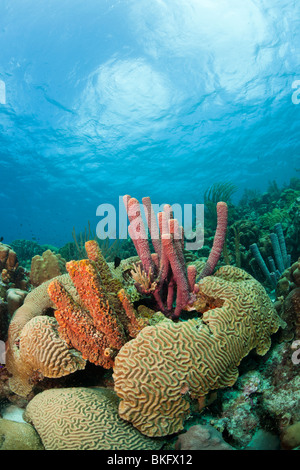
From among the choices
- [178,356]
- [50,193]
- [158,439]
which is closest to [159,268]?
[178,356]

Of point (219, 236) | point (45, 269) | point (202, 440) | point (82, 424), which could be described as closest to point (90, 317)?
point (82, 424)

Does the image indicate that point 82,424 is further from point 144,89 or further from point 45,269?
point 144,89

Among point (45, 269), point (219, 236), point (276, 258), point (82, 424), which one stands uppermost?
point (219, 236)

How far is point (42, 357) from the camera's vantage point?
2473 millimetres

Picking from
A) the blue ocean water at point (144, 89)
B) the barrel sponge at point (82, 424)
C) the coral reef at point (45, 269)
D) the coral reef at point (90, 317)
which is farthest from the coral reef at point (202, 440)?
the blue ocean water at point (144, 89)

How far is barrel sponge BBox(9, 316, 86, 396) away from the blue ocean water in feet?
61.7

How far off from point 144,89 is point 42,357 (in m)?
23.9

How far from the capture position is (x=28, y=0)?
15.1 meters

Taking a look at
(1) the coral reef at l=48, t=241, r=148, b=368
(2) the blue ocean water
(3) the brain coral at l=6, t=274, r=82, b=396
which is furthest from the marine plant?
(2) the blue ocean water

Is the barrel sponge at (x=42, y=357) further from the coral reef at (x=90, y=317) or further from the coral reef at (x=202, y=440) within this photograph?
the coral reef at (x=202, y=440)

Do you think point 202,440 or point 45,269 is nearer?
point 202,440

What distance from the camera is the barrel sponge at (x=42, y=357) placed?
2.45m

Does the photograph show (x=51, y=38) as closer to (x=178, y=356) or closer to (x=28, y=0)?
(x=28, y=0)

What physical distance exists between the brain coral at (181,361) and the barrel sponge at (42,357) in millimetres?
615
